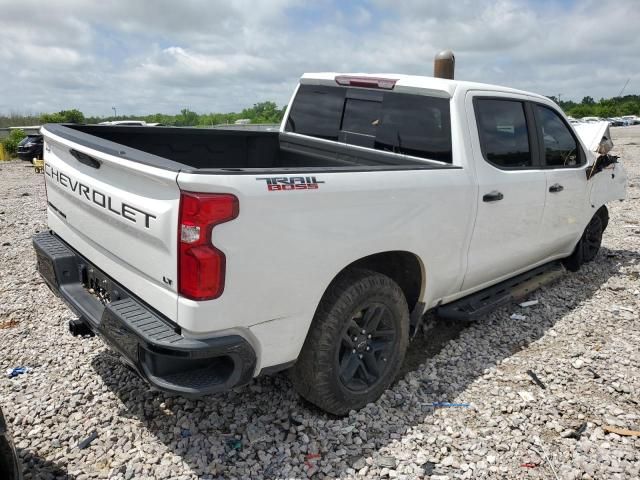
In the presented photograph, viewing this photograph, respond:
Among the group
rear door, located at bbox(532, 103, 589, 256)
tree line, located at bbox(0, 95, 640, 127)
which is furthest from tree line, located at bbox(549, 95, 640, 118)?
A: rear door, located at bbox(532, 103, 589, 256)

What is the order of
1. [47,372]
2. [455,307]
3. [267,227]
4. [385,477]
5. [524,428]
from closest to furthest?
[267,227] < [385,477] < [524,428] < [47,372] < [455,307]

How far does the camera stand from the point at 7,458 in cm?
210

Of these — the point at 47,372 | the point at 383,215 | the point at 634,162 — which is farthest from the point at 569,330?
the point at 634,162

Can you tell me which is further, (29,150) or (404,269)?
(29,150)

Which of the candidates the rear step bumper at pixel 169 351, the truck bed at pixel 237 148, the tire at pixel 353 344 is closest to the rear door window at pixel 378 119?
the truck bed at pixel 237 148

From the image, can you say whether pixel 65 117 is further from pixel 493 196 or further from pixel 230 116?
pixel 493 196

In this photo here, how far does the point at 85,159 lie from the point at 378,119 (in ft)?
6.94

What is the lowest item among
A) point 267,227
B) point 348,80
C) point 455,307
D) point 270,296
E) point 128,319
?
point 455,307

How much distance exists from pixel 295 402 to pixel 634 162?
61.1ft

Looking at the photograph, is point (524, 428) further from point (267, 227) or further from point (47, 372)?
point (47, 372)

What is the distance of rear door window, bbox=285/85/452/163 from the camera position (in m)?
3.57

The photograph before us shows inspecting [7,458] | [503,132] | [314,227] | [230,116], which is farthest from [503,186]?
[230,116]

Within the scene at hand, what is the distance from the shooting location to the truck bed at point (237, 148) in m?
3.77

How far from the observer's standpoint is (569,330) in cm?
439
